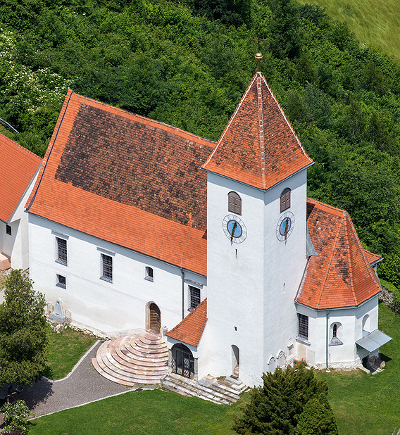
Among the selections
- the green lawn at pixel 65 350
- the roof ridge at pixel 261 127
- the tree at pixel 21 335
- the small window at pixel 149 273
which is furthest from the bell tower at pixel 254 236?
the tree at pixel 21 335

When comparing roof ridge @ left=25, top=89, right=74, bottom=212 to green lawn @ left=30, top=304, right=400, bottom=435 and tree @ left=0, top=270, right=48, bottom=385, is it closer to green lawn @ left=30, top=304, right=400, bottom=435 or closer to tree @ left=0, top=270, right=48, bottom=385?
tree @ left=0, top=270, right=48, bottom=385

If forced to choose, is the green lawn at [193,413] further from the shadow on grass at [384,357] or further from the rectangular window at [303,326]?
the rectangular window at [303,326]

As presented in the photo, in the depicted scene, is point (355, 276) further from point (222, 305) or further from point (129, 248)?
point (129, 248)

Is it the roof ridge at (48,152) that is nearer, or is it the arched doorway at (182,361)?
the arched doorway at (182,361)

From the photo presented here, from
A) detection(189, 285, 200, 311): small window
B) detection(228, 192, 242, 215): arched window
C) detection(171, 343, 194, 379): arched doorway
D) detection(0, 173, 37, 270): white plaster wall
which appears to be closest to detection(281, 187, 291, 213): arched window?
detection(228, 192, 242, 215): arched window

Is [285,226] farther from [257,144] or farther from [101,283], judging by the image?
[101,283]

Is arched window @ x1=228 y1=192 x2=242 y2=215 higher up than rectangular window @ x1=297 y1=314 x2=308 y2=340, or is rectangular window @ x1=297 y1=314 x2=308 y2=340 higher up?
arched window @ x1=228 y1=192 x2=242 y2=215
